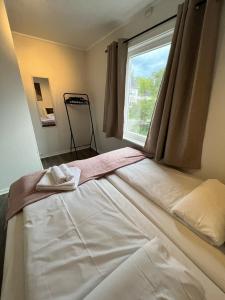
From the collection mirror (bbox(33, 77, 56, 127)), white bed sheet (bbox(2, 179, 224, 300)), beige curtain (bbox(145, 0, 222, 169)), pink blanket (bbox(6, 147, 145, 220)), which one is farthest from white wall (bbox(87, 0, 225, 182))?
mirror (bbox(33, 77, 56, 127))

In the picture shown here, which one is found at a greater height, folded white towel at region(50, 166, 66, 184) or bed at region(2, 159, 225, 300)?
folded white towel at region(50, 166, 66, 184)

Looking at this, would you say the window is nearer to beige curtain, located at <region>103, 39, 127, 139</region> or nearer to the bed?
beige curtain, located at <region>103, 39, 127, 139</region>

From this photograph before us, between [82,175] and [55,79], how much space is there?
2421 mm

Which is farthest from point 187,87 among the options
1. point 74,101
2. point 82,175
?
point 74,101

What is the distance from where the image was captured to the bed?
624 mm

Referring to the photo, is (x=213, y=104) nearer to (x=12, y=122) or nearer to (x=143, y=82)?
(x=143, y=82)

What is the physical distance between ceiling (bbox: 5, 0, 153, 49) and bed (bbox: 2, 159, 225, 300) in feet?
6.70

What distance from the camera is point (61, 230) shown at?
0.86 metres

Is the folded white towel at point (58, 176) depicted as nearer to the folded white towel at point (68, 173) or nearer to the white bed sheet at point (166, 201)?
the folded white towel at point (68, 173)

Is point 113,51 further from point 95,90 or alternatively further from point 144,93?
point 95,90

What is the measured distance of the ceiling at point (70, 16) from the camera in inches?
65.0

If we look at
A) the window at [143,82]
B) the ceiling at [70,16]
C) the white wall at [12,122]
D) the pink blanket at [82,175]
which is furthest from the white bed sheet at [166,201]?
the ceiling at [70,16]

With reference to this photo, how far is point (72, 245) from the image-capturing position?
0.78 meters

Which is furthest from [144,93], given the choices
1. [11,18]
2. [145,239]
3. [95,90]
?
[11,18]
